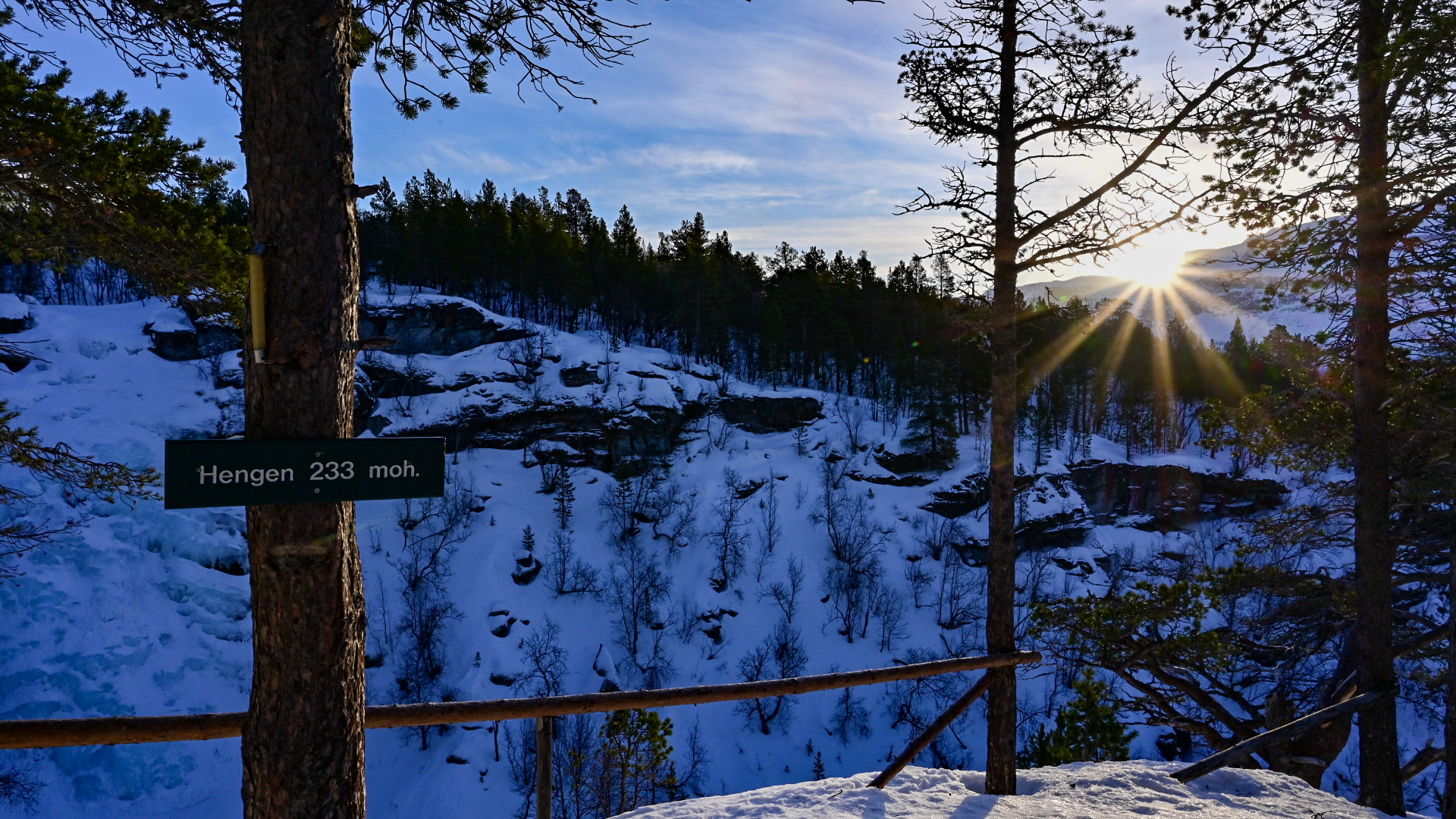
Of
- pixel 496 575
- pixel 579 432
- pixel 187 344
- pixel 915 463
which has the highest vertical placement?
pixel 187 344

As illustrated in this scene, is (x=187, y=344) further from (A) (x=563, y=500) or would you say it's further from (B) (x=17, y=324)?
(A) (x=563, y=500)

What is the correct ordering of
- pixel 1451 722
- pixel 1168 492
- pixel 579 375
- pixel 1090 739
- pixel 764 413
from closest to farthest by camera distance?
pixel 1451 722
pixel 1090 739
pixel 1168 492
pixel 579 375
pixel 764 413

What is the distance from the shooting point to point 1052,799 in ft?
15.2

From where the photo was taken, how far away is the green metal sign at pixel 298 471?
178 centimetres

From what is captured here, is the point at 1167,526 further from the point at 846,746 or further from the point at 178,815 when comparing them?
the point at 178,815

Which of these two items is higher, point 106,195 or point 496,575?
point 106,195

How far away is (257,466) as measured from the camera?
189 centimetres

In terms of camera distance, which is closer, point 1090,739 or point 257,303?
point 257,303

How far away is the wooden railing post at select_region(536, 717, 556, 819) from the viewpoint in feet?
10.8

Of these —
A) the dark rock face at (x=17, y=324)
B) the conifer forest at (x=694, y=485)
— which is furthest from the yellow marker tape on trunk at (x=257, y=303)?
the dark rock face at (x=17, y=324)

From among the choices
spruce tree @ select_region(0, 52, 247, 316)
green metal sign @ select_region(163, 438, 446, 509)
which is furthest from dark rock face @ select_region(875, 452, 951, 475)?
green metal sign @ select_region(163, 438, 446, 509)

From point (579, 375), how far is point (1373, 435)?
3675cm

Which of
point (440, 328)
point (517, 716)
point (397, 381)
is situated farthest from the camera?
point (440, 328)

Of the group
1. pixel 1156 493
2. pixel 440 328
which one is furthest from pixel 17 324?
pixel 1156 493
